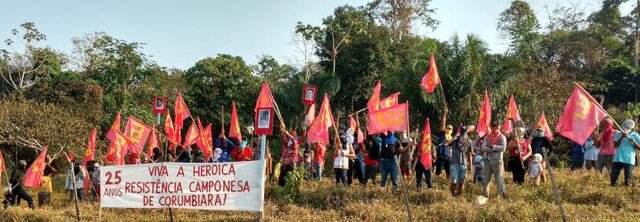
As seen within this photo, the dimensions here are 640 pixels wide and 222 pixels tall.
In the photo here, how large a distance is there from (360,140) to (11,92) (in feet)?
86.2

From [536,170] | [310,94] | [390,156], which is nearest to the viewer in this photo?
[390,156]

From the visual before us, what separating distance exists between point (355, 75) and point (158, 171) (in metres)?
19.4

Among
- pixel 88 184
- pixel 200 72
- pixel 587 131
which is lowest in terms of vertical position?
pixel 88 184

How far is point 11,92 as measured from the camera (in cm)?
3450

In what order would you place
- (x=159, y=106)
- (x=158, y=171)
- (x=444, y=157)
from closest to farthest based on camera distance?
1. (x=158, y=171)
2. (x=444, y=157)
3. (x=159, y=106)

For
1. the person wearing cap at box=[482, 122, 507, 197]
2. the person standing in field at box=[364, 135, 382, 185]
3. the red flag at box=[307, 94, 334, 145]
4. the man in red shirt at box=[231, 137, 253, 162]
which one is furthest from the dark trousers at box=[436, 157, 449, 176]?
the man in red shirt at box=[231, 137, 253, 162]

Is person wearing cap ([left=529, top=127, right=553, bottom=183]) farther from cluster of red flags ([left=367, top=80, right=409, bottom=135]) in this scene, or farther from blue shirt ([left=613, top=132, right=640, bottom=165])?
cluster of red flags ([left=367, top=80, right=409, bottom=135])

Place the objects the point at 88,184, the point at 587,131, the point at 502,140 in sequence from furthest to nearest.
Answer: the point at 88,184
the point at 502,140
the point at 587,131

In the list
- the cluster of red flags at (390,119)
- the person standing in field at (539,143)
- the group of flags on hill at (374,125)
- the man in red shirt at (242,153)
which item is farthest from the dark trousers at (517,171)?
the man in red shirt at (242,153)

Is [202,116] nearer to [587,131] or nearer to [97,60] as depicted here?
[97,60]

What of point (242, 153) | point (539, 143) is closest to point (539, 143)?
point (539, 143)

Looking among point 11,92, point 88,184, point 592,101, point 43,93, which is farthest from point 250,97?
point 592,101

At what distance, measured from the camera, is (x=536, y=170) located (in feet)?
40.9

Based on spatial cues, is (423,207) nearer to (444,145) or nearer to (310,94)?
(444,145)
